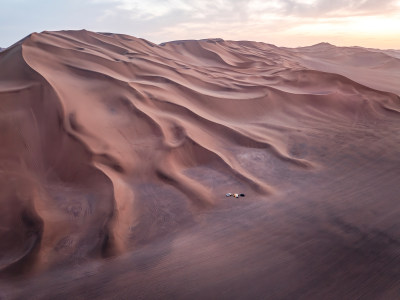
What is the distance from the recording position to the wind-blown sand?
77.9 inches

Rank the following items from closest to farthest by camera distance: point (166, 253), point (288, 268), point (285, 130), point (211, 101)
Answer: point (288, 268)
point (166, 253)
point (285, 130)
point (211, 101)

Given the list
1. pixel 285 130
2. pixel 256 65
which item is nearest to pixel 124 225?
pixel 285 130

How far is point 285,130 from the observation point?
15.5ft

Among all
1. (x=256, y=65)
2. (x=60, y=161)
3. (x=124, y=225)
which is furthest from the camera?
(x=256, y=65)

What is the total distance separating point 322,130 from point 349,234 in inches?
109

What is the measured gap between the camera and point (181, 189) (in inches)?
120

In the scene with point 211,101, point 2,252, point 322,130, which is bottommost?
point 2,252

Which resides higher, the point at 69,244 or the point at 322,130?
the point at 322,130

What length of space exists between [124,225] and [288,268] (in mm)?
1311

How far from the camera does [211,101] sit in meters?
5.41

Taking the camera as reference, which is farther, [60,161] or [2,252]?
[60,161]

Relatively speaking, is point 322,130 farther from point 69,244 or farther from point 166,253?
point 69,244

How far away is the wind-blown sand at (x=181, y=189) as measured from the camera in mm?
1979

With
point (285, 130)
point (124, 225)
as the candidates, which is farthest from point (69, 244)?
point (285, 130)
